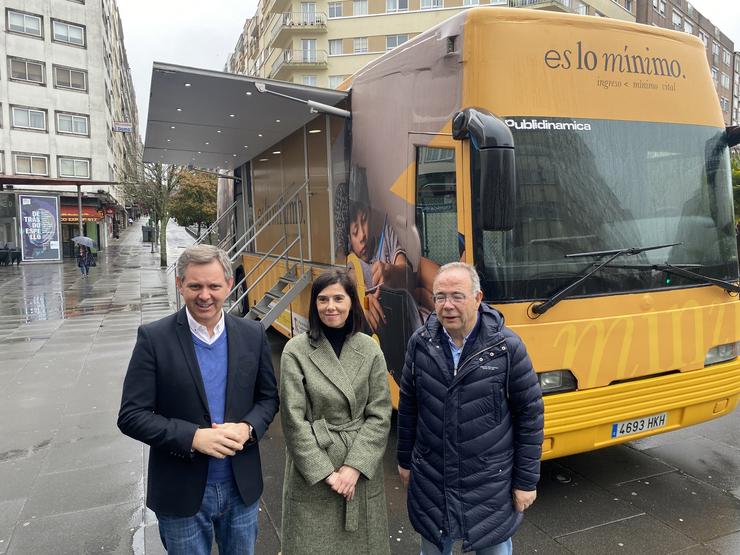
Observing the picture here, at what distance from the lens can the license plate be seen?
367 centimetres

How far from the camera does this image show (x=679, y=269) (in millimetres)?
3701

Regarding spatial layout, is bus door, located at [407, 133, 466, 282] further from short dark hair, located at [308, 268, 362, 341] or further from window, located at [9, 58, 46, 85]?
window, located at [9, 58, 46, 85]

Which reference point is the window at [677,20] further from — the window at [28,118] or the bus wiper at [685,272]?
the bus wiper at [685,272]

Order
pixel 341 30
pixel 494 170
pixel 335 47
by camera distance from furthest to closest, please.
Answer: pixel 335 47, pixel 341 30, pixel 494 170

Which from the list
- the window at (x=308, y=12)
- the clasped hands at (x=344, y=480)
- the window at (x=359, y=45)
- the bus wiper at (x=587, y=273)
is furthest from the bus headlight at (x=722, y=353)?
the window at (x=308, y=12)

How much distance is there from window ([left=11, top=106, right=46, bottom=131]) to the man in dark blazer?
40.0 m

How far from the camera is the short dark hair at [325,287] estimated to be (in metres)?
2.38

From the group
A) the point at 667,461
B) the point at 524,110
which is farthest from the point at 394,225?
the point at 667,461

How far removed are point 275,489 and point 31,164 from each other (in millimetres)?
38655

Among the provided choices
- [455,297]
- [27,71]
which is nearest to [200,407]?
[455,297]

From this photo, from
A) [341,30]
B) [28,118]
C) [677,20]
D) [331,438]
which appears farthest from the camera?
[677,20]

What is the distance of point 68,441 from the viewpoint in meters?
5.20

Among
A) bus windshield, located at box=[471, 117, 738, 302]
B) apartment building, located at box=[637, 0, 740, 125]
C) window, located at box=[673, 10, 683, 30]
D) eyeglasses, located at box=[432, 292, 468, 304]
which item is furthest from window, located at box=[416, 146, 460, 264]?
window, located at box=[673, 10, 683, 30]

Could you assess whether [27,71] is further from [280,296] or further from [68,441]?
[68,441]
